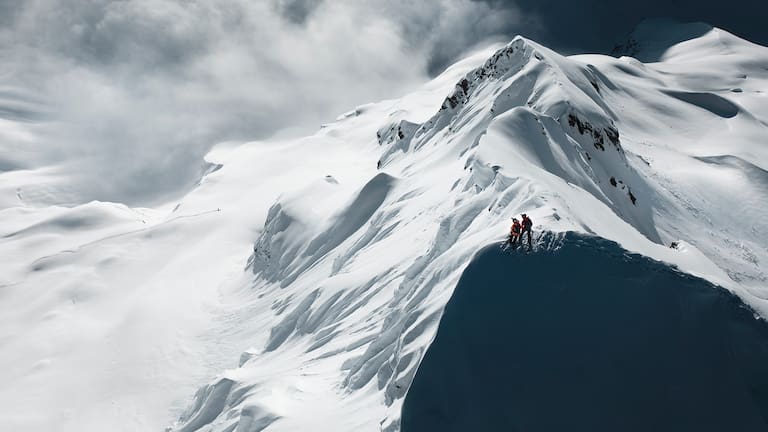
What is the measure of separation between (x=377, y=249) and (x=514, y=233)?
93.6 ft

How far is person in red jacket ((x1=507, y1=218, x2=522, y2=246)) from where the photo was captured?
20.9 m

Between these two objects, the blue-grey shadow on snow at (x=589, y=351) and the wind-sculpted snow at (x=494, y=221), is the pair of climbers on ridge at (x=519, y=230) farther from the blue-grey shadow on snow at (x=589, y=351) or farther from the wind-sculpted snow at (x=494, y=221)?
the wind-sculpted snow at (x=494, y=221)

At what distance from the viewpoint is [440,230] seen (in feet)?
102

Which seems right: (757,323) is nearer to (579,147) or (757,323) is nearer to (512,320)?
(512,320)

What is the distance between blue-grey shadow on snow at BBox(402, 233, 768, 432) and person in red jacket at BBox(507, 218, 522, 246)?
0.42 m

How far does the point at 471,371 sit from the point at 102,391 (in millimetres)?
48221

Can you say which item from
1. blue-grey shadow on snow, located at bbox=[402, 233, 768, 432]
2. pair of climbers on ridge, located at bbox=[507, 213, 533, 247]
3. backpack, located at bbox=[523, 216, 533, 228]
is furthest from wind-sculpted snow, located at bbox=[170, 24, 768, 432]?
backpack, located at bbox=[523, 216, 533, 228]

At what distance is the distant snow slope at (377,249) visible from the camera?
28.7 m

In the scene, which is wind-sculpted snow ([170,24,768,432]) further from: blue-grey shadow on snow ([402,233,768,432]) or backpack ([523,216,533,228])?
backpack ([523,216,533,228])

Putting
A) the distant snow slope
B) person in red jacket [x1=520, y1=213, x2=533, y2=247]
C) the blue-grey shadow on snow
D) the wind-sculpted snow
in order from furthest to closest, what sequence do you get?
1. the distant snow slope
2. the wind-sculpted snow
3. person in red jacket [x1=520, y1=213, x2=533, y2=247]
4. the blue-grey shadow on snow

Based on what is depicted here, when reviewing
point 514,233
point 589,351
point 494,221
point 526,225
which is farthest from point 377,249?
point 589,351

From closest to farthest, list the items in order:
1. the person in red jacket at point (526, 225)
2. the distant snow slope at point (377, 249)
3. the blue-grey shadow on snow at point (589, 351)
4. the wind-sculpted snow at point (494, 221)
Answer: the blue-grey shadow on snow at point (589, 351) → the person in red jacket at point (526, 225) → the wind-sculpted snow at point (494, 221) → the distant snow slope at point (377, 249)

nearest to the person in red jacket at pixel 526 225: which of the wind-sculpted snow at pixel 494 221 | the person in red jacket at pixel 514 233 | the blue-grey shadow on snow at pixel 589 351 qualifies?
the person in red jacket at pixel 514 233

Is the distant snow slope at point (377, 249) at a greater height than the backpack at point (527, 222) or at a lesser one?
lesser
